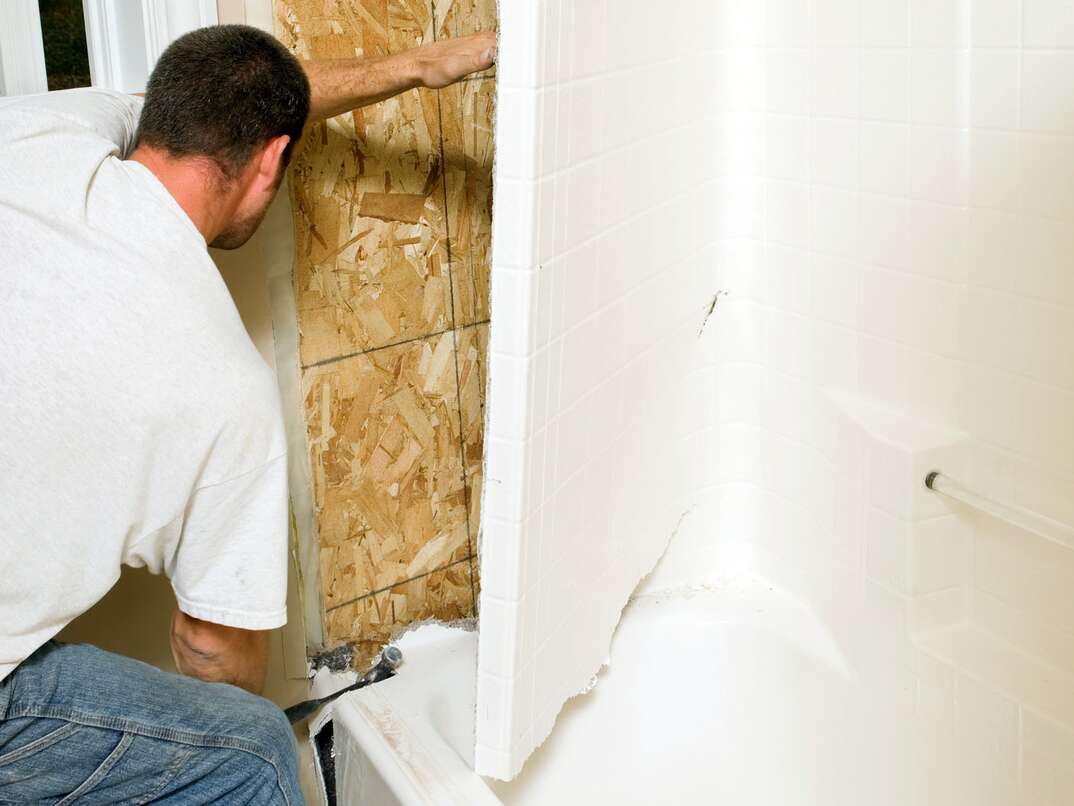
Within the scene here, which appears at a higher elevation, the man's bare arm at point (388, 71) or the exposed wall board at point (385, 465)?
the man's bare arm at point (388, 71)

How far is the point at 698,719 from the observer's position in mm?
2004

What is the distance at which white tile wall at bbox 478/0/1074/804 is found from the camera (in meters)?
1.53

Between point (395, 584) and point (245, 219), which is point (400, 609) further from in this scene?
point (245, 219)

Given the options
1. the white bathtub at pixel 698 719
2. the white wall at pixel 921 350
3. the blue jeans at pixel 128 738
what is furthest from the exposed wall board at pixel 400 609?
the blue jeans at pixel 128 738

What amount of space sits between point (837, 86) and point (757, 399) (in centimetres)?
57

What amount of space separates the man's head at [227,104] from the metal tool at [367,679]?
0.93 metres

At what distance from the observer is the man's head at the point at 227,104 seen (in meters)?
1.52

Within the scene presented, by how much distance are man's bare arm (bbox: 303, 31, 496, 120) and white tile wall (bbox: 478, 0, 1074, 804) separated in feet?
0.96

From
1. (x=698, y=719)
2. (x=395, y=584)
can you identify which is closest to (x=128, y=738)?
(x=395, y=584)

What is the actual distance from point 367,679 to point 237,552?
73 cm

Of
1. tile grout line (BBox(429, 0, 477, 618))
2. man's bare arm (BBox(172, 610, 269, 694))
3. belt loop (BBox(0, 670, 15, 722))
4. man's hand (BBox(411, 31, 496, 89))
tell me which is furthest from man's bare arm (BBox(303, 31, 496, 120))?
belt loop (BBox(0, 670, 15, 722))

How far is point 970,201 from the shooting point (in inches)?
69.1

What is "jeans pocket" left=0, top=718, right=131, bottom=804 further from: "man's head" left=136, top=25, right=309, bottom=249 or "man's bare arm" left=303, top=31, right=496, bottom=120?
"man's bare arm" left=303, top=31, right=496, bottom=120

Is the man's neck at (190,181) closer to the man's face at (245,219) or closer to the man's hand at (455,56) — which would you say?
the man's face at (245,219)
